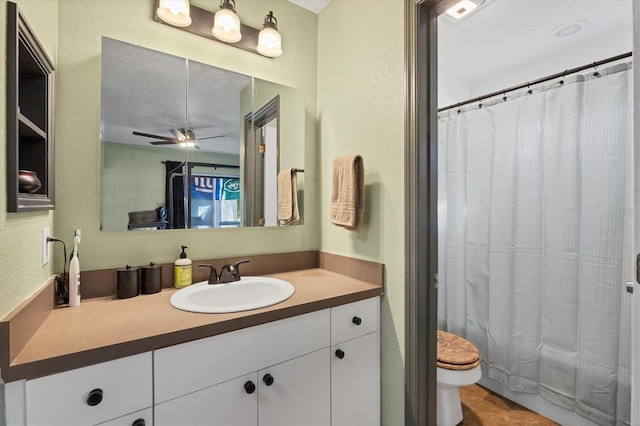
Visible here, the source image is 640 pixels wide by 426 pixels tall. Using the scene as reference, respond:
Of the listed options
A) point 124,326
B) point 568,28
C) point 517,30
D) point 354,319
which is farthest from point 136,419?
point 568,28

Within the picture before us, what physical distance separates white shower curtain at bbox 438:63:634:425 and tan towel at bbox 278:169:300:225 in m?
1.31

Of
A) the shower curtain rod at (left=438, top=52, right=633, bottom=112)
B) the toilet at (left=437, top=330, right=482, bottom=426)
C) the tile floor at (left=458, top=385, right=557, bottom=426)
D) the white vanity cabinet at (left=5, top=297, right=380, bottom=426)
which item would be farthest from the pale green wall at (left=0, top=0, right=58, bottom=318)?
the shower curtain rod at (left=438, top=52, right=633, bottom=112)

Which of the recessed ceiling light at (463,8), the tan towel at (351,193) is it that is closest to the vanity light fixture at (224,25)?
the tan towel at (351,193)

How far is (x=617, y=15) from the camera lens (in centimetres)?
173

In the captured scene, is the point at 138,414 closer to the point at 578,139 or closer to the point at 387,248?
the point at 387,248

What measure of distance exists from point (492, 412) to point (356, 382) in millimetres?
1204

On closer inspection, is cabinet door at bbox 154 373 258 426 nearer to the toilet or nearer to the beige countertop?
the beige countertop

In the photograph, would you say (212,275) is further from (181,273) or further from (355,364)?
(355,364)

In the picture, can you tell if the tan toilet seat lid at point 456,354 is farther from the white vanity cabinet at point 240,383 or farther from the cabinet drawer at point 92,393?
the cabinet drawer at point 92,393

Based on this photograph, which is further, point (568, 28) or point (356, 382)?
point (568, 28)

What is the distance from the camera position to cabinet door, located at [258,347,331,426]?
1.06 meters

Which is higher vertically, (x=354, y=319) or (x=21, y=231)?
(x=21, y=231)

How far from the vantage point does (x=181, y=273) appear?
137cm

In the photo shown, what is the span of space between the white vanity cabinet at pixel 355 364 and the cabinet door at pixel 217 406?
368 millimetres
